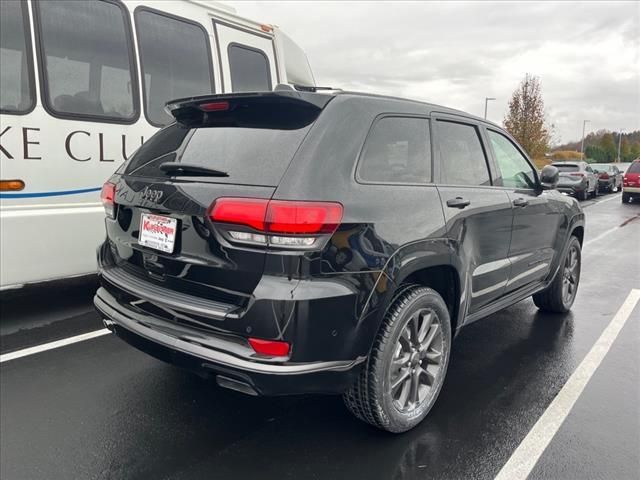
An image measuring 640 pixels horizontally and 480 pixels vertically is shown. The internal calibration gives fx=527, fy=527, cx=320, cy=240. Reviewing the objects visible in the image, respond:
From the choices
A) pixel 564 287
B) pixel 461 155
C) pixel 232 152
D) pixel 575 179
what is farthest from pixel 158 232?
pixel 575 179

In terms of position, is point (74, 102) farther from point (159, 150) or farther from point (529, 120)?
point (529, 120)

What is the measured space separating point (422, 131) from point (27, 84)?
3353mm

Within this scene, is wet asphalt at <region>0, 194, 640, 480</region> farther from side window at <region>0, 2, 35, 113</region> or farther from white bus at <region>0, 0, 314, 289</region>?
side window at <region>0, 2, 35, 113</region>

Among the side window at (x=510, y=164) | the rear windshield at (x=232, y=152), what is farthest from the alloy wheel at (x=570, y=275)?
the rear windshield at (x=232, y=152)

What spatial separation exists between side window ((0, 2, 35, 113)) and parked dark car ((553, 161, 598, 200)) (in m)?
19.8

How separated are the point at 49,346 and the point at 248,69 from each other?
13.2ft

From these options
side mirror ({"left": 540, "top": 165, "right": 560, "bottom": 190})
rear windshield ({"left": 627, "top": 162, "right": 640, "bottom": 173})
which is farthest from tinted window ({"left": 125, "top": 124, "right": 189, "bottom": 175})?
rear windshield ({"left": 627, "top": 162, "right": 640, "bottom": 173})

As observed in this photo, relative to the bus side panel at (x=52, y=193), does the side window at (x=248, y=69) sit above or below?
above

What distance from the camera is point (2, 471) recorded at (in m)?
2.62

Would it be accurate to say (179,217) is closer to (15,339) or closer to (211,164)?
(211,164)

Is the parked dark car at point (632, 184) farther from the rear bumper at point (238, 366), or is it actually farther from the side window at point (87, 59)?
the rear bumper at point (238, 366)

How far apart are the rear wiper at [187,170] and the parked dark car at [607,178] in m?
26.3

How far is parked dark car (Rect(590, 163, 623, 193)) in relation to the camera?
84.3ft

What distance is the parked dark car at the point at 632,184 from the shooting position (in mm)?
20750
